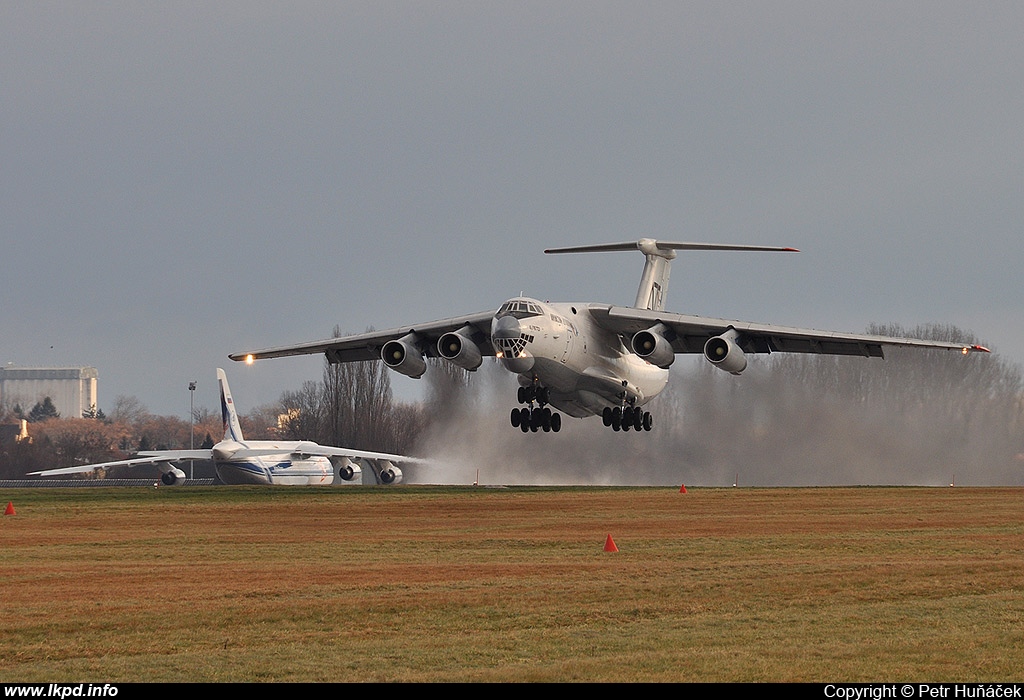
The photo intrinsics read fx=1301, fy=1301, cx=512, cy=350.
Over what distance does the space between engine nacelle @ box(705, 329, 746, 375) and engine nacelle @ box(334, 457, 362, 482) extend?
30.7 meters

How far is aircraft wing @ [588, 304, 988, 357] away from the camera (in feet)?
111

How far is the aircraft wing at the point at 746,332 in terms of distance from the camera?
33.8 metres

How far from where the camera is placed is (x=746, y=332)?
34.0 meters

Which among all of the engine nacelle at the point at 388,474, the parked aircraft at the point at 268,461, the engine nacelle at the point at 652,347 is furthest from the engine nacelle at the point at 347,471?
the engine nacelle at the point at 652,347

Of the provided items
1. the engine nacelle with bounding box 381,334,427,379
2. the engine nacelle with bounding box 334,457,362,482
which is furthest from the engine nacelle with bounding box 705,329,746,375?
the engine nacelle with bounding box 334,457,362,482

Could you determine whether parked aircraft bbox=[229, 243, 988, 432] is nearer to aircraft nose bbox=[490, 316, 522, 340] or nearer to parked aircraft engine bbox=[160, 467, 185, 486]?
aircraft nose bbox=[490, 316, 522, 340]

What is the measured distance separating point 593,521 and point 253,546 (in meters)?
7.05

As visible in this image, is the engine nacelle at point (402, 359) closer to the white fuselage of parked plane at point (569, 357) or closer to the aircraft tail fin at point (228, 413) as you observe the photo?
the white fuselage of parked plane at point (569, 357)

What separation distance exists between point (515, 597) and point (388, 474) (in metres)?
46.1

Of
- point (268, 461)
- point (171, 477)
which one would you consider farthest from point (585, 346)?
point (171, 477)

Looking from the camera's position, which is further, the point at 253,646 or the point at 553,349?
the point at 553,349

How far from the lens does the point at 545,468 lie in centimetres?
5306
